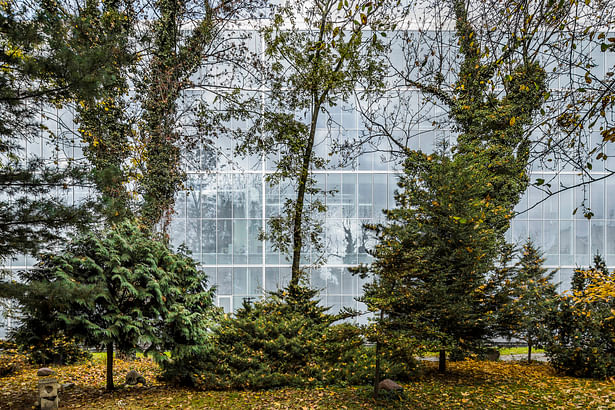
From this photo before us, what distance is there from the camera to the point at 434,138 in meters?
14.1

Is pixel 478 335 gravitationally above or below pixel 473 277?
below

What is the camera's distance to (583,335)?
7.68m

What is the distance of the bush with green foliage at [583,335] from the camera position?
732 cm

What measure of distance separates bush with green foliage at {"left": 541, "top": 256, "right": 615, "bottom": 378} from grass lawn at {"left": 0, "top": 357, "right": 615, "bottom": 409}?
49 cm

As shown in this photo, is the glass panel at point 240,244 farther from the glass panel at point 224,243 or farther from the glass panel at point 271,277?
the glass panel at point 271,277

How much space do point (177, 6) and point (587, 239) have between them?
52.2ft

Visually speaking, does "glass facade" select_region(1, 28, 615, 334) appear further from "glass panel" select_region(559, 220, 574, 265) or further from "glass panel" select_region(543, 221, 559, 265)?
"glass panel" select_region(559, 220, 574, 265)

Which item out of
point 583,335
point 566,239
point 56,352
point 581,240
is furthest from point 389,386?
point 581,240

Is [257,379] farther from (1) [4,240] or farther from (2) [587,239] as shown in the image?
(2) [587,239]

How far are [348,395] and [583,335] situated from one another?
17.3 ft

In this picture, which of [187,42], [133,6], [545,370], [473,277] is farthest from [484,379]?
[133,6]

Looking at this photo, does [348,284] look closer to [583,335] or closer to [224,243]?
[224,243]

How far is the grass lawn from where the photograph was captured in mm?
5332

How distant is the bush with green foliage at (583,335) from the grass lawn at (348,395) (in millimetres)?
492
